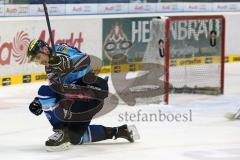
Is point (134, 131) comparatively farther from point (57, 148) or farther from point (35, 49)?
point (35, 49)

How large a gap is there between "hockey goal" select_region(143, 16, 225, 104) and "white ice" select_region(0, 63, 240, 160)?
36cm

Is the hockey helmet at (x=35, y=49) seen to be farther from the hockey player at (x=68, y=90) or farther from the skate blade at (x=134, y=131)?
the skate blade at (x=134, y=131)

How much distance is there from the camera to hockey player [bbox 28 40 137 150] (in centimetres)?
557

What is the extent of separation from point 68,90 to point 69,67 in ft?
0.89

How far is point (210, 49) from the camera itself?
10.3m

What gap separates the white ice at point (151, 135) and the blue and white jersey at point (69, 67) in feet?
1.84

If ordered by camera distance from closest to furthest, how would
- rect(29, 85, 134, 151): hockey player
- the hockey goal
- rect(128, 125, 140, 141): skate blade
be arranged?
rect(29, 85, 134, 151): hockey player, rect(128, 125, 140, 141): skate blade, the hockey goal

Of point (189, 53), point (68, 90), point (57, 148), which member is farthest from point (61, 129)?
point (189, 53)

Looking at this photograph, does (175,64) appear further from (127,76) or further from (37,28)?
(37,28)

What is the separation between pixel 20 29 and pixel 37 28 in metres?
0.37

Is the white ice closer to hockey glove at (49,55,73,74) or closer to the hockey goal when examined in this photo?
the hockey goal

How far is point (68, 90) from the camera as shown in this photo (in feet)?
19.1

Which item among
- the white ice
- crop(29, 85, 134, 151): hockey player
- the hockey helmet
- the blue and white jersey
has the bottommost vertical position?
the white ice

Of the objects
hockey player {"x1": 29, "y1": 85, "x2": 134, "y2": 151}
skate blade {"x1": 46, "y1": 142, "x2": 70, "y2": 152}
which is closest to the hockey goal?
hockey player {"x1": 29, "y1": 85, "x2": 134, "y2": 151}
